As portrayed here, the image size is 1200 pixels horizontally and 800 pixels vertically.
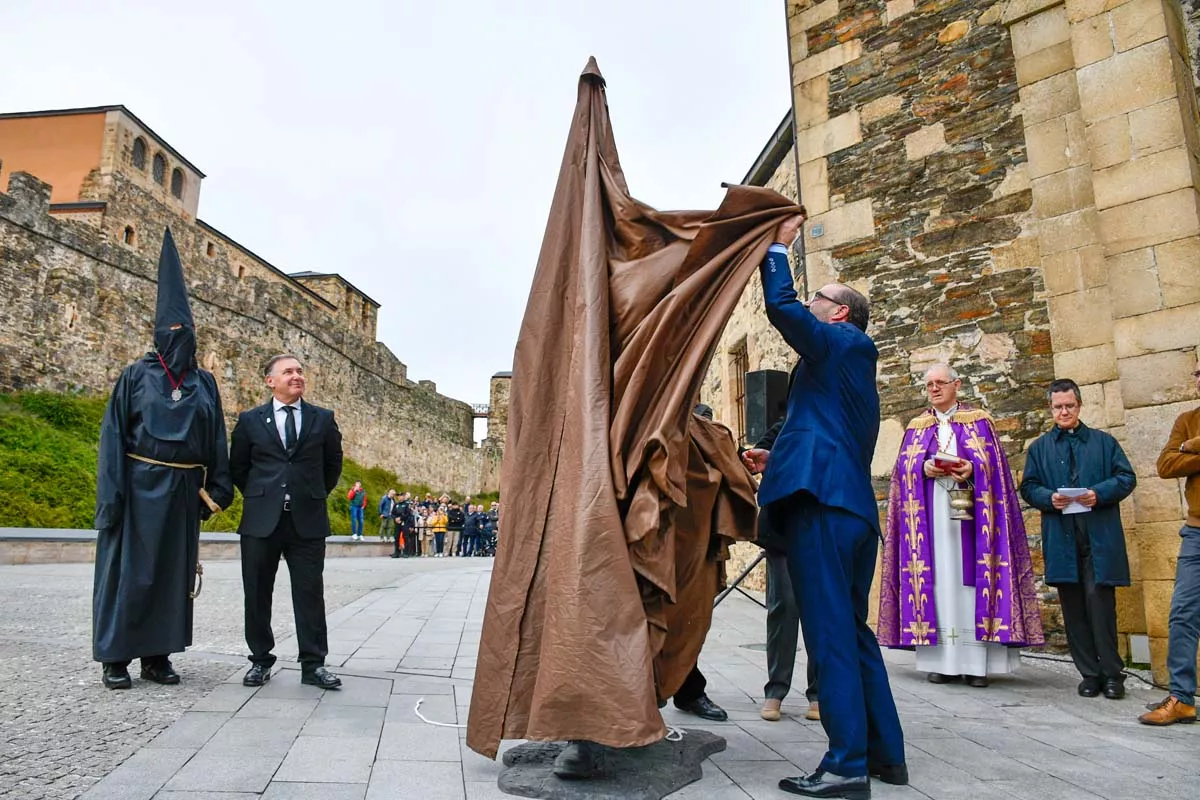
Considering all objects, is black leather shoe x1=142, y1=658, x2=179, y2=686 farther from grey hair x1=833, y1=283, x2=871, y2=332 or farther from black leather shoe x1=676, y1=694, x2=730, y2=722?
grey hair x1=833, y1=283, x2=871, y2=332

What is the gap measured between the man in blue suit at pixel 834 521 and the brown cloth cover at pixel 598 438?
0.33m

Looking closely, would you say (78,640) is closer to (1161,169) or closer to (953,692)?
(953,692)

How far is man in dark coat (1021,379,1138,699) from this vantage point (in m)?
4.43

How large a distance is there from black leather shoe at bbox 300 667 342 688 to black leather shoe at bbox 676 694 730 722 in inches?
62.8

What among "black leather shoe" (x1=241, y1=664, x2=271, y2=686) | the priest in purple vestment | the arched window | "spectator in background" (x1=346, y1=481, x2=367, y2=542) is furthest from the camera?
the arched window

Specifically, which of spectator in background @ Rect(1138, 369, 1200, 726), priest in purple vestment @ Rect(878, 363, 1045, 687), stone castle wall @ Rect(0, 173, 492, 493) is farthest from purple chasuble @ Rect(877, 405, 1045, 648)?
stone castle wall @ Rect(0, 173, 492, 493)

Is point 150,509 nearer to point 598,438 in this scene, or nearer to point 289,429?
point 289,429

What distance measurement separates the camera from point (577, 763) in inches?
94.3

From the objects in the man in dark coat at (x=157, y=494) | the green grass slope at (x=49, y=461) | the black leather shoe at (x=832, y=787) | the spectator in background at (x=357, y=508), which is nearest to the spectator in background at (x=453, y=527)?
the spectator in background at (x=357, y=508)

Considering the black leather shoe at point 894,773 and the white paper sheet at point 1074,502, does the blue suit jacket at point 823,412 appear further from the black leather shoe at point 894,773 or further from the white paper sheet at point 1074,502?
the white paper sheet at point 1074,502

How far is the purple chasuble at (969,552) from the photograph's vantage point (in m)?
4.76

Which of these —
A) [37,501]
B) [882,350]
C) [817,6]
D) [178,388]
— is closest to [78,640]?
[178,388]

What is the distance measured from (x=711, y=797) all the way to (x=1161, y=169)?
4.63 metres

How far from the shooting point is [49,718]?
311 cm
